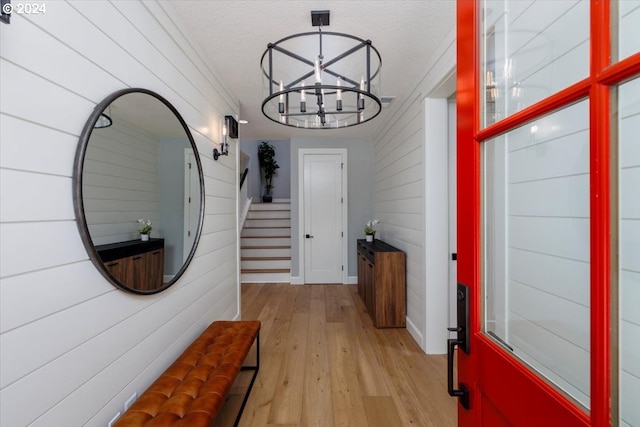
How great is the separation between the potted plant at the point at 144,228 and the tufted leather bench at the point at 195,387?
76cm

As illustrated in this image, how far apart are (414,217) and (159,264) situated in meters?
2.35

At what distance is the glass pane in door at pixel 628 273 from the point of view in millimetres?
499

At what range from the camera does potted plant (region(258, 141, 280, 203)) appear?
323 inches

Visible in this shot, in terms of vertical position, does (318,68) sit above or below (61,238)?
above

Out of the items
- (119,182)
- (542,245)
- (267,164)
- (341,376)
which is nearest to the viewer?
(542,245)

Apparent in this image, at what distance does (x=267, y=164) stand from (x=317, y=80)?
6950mm

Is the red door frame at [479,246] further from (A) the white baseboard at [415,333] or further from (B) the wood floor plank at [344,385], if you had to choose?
(A) the white baseboard at [415,333]

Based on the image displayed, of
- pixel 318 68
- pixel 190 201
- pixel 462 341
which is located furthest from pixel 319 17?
pixel 462 341

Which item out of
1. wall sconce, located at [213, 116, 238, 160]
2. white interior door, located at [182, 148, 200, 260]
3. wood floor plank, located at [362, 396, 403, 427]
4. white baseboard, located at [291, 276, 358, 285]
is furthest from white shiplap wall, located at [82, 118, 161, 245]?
white baseboard, located at [291, 276, 358, 285]

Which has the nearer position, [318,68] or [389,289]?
[318,68]

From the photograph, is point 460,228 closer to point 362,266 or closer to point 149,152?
point 149,152

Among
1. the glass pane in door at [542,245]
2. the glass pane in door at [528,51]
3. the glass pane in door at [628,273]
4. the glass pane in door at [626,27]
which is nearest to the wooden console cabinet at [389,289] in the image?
the glass pane in door at [542,245]

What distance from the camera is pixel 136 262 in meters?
1.51

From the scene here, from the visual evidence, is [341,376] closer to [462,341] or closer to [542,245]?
[462,341]
